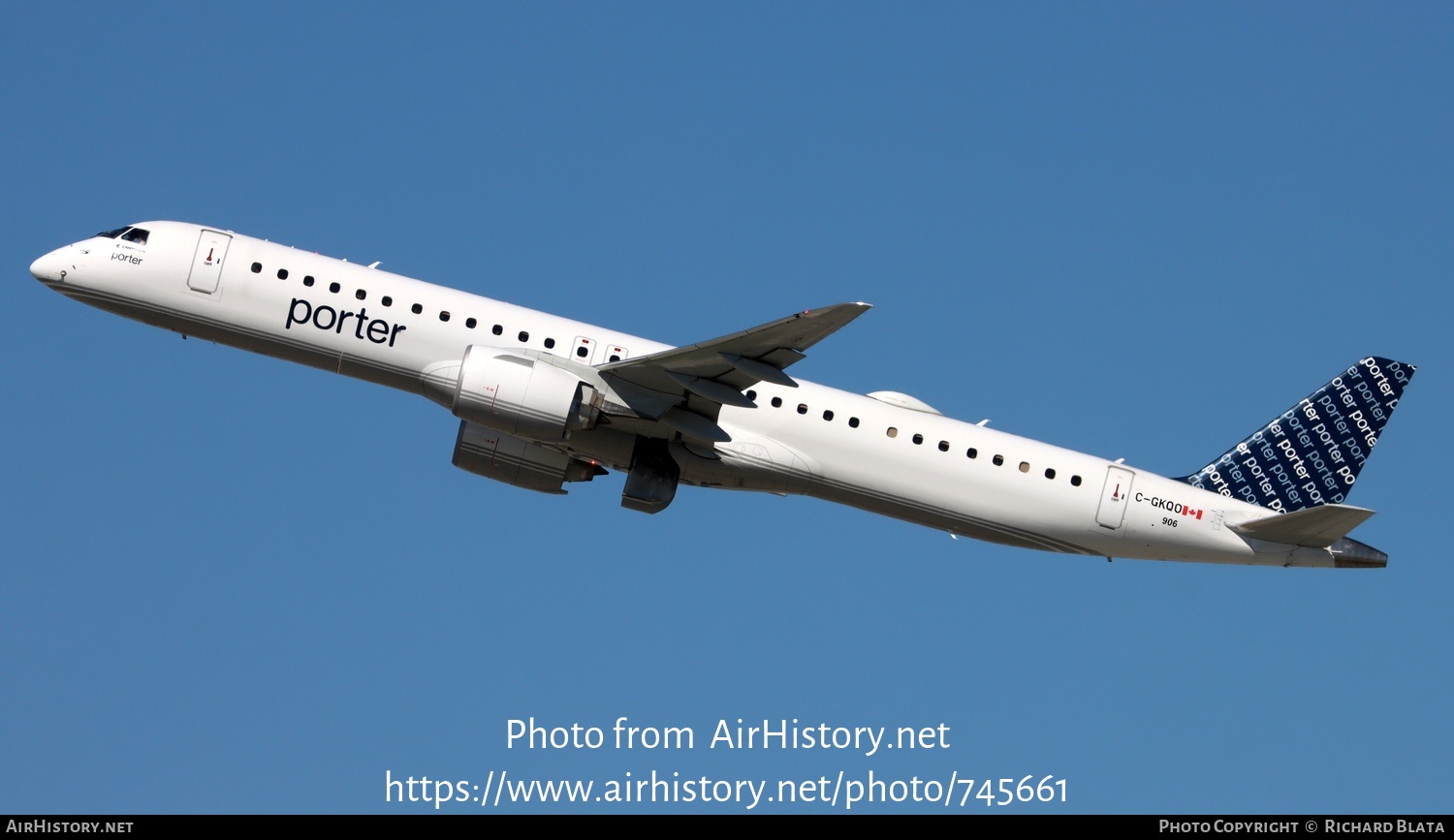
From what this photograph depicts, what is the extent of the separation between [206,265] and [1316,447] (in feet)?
102

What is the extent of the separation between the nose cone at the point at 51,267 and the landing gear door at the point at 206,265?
11.6 ft

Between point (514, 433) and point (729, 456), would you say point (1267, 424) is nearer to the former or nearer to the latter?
point (729, 456)

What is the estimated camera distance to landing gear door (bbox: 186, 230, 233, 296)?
4259cm

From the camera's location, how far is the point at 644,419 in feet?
135

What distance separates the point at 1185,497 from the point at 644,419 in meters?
15.1

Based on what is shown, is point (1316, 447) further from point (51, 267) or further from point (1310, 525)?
point (51, 267)

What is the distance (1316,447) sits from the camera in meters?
46.8

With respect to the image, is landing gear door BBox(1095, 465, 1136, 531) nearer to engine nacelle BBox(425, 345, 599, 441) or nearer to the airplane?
the airplane

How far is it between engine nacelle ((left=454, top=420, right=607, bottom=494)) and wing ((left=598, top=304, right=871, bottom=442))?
3.89 m

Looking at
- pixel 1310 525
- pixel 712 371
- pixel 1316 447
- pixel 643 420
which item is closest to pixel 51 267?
pixel 643 420

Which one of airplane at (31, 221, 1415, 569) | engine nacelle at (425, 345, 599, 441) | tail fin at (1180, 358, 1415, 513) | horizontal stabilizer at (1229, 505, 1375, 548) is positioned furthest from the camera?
tail fin at (1180, 358, 1415, 513)

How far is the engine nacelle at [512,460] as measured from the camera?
44125 mm

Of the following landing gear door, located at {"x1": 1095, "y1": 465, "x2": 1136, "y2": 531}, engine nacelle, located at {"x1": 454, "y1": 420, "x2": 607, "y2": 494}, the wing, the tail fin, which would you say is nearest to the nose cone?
engine nacelle, located at {"x1": 454, "y1": 420, "x2": 607, "y2": 494}
